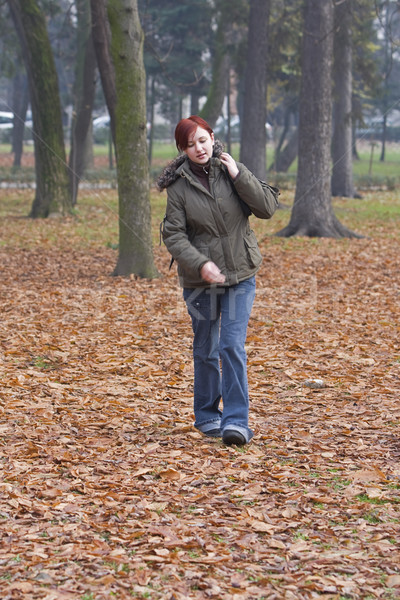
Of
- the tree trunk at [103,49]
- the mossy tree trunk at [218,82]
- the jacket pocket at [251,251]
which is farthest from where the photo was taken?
the mossy tree trunk at [218,82]

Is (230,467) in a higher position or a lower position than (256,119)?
lower

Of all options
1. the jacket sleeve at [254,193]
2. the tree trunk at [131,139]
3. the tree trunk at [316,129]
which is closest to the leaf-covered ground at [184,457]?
the tree trunk at [131,139]

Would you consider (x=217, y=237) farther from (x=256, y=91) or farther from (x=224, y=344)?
(x=256, y=91)

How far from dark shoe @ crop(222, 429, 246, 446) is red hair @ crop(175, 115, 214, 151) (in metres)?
1.72

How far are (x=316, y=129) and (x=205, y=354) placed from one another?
39.4ft

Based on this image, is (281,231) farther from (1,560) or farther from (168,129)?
(168,129)

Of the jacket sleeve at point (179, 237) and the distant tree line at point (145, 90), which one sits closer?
the jacket sleeve at point (179, 237)

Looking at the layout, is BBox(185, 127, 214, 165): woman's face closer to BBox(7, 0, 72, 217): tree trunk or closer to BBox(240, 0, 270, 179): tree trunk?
BBox(7, 0, 72, 217): tree trunk

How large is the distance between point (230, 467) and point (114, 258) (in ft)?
30.2

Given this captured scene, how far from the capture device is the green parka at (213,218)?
501cm

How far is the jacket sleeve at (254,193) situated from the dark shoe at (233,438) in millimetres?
1322

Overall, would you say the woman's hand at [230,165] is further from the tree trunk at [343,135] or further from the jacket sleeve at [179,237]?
the tree trunk at [343,135]

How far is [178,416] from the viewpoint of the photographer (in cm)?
621

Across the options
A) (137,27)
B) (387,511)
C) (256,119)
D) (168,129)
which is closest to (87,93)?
(256,119)
